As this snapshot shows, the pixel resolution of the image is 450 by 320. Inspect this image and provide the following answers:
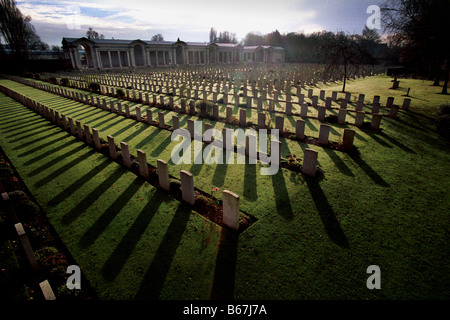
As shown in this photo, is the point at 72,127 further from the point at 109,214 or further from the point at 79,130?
the point at 109,214

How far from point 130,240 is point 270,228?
2282mm

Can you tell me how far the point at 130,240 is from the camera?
3570mm

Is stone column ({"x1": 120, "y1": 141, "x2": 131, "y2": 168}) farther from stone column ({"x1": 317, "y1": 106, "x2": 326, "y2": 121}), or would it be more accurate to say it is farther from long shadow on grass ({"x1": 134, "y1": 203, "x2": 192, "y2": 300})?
stone column ({"x1": 317, "y1": 106, "x2": 326, "y2": 121})

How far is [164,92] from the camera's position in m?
16.7

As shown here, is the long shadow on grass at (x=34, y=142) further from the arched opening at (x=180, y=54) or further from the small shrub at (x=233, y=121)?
the arched opening at (x=180, y=54)

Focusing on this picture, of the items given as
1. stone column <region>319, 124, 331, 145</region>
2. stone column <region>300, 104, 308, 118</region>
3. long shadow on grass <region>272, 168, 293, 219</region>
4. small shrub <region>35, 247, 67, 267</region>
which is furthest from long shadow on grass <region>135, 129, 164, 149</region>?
stone column <region>300, 104, 308, 118</region>

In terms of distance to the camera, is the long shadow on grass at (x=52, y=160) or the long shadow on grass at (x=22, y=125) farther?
Answer: the long shadow on grass at (x=22, y=125)

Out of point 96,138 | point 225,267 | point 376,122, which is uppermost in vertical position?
point 376,122

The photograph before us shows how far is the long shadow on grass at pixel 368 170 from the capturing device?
16.0 ft

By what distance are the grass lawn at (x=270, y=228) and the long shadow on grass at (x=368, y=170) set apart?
Result: 2 centimetres

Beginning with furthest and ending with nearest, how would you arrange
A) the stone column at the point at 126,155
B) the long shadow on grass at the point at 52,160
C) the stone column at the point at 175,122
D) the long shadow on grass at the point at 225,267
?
1. the stone column at the point at 175,122
2. the long shadow on grass at the point at 52,160
3. the stone column at the point at 126,155
4. the long shadow on grass at the point at 225,267

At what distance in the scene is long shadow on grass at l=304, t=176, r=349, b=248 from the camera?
11.5 feet

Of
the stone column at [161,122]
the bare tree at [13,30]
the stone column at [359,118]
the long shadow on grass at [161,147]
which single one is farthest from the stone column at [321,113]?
the bare tree at [13,30]

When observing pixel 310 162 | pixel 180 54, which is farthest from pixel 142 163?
pixel 180 54
